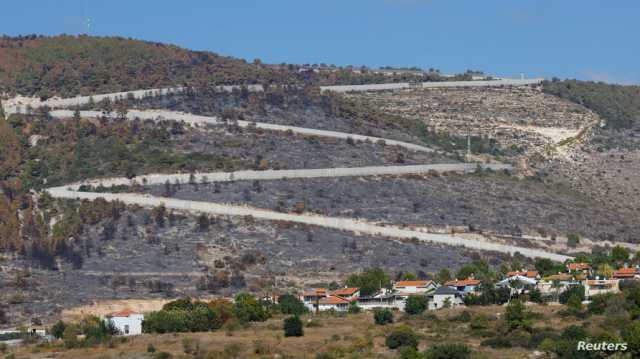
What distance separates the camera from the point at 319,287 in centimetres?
11062

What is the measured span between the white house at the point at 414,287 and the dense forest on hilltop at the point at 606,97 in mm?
75692

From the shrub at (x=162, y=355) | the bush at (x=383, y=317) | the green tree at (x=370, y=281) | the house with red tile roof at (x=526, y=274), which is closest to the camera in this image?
the shrub at (x=162, y=355)

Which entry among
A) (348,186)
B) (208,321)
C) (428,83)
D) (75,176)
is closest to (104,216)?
(75,176)

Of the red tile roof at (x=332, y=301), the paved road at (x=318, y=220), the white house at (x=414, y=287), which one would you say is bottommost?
the red tile roof at (x=332, y=301)

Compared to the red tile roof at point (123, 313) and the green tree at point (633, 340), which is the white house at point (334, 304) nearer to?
the red tile roof at point (123, 313)

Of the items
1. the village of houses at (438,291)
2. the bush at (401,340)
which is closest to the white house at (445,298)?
the village of houses at (438,291)

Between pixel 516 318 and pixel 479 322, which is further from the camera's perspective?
pixel 479 322

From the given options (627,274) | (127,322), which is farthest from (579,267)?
(127,322)

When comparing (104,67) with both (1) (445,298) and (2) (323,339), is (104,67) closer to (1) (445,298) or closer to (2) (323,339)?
(1) (445,298)

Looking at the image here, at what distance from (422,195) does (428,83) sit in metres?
49.5

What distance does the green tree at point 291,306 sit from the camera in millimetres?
95075

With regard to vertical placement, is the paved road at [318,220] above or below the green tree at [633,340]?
above

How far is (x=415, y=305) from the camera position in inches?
3642

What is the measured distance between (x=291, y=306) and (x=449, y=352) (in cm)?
2393
